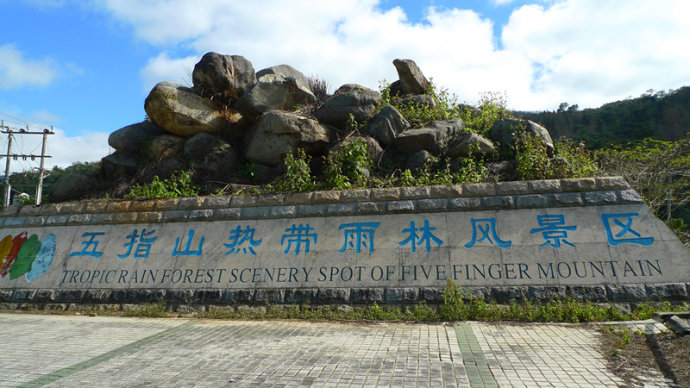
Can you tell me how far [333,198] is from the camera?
6.71 meters

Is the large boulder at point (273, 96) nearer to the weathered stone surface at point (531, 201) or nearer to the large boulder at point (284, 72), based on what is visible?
the large boulder at point (284, 72)

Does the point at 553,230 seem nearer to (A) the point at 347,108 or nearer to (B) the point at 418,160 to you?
(B) the point at 418,160

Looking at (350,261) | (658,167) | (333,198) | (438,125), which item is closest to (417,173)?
(438,125)

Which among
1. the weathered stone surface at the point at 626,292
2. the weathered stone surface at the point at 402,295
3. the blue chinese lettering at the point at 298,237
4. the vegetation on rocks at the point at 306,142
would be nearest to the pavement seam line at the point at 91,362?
the blue chinese lettering at the point at 298,237

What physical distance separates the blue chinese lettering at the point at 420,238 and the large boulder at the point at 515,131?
3.09 metres

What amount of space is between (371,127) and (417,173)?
157 cm

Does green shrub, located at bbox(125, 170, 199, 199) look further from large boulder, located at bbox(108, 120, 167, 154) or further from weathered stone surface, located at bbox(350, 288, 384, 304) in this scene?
weathered stone surface, located at bbox(350, 288, 384, 304)

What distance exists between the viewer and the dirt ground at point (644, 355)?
10.5 feet

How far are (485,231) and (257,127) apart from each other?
Answer: 5.26 meters

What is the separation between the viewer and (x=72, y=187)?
29.9 ft

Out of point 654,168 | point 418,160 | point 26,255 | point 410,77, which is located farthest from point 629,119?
point 26,255

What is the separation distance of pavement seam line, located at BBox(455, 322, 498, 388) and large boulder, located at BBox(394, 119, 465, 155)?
14.0 feet

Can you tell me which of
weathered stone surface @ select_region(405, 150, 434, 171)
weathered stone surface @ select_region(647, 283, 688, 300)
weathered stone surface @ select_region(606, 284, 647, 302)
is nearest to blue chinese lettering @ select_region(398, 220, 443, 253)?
weathered stone surface @ select_region(405, 150, 434, 171)

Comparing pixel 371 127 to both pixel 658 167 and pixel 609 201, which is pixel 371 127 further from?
pixel 658 167
